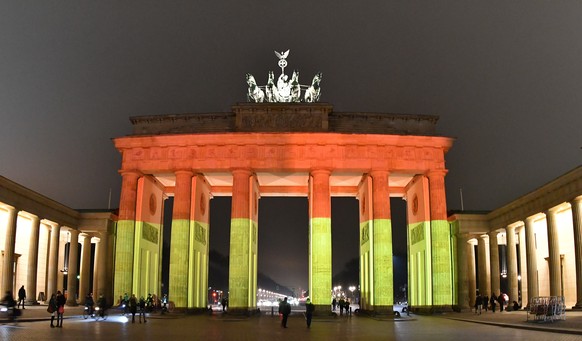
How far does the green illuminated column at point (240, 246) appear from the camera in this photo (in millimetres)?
46750

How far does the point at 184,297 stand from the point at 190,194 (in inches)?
319

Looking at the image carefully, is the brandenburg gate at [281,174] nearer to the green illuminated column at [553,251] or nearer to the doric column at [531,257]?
the doric column at [531,257]

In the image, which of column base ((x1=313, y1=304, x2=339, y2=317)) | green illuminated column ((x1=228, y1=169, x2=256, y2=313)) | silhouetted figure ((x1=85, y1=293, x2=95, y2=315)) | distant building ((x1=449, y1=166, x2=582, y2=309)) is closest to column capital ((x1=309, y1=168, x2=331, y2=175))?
green illuminated column ((x1=228, y1=169, x2=256, y2=313))

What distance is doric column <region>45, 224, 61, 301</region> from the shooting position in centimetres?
5244

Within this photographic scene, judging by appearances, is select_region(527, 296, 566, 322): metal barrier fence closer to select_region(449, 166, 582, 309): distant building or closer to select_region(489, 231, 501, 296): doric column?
select_region(449, 166, 582, 309): distant building

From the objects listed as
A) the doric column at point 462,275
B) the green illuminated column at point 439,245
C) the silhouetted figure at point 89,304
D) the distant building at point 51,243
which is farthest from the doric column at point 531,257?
the distant building at point 51,243

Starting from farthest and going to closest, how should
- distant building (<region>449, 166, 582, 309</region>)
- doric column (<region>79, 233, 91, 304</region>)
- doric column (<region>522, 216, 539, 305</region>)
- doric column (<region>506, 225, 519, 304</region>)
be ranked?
doric column (<region>79, 233, 91, 304</region>)
doric column (<region>506, 225, 519, 304</region>)
doric column (<region>522, 216, 539, 305</region>)
distant building (<region>449, 166, 582, 309</region>)

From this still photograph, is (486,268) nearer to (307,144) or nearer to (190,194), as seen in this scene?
(307,144)

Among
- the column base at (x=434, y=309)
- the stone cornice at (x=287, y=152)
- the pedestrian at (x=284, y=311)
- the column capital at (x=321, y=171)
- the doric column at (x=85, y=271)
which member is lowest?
the column base at (x=434, y=309)

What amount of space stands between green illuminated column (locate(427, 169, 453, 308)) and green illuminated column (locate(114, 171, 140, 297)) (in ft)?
77.4

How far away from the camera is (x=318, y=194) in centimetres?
4819

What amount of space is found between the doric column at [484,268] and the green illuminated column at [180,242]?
26.2 metres

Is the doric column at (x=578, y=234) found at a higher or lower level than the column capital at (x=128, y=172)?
lower

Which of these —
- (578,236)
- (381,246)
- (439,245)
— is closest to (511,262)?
(439,245)
